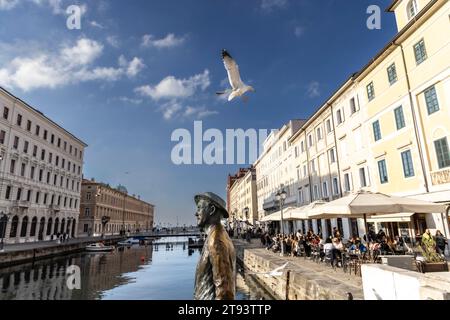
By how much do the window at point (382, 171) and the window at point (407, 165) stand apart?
2024 mm

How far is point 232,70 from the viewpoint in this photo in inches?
318

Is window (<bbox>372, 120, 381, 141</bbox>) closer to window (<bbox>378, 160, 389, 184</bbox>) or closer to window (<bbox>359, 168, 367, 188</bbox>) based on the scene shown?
window (<bbox>378, 160, 389, 184</bbox>)

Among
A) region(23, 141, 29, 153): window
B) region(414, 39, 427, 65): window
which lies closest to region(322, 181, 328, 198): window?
region(414, 39, 427, 65): window

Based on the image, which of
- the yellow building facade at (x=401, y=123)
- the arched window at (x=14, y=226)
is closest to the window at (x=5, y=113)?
the arched window at (x=14, y=226)

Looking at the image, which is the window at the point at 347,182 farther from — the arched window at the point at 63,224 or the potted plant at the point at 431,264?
the arched window at the point at 63,224

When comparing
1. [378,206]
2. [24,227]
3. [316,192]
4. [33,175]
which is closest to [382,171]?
[378,206]

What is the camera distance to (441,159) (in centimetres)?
1470

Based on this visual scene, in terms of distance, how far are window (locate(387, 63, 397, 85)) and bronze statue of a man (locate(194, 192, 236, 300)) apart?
19.7 m

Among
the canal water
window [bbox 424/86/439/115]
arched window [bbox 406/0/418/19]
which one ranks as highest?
arched window [bbox 406/0/418/19]

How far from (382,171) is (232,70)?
16.3 m

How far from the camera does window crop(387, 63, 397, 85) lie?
18.6 m

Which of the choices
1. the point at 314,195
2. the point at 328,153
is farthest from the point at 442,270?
the point at 314,195
